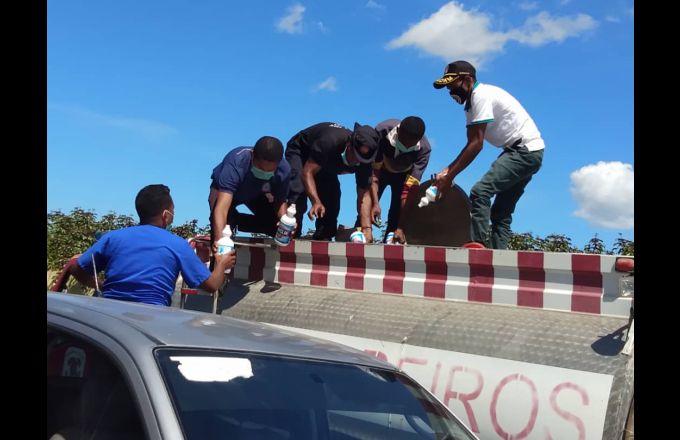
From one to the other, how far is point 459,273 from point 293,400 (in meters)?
2.09

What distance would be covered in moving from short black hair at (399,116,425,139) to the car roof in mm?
3678

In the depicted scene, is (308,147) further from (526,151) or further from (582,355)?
(582,355)

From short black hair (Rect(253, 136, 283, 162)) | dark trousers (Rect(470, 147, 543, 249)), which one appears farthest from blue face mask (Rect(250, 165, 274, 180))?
dark trousers (Rect(470, 147, 543, 249))

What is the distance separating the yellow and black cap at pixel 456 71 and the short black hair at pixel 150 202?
234cm

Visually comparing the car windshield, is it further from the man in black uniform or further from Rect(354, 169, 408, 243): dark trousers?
Rect(354, 169, 408, 243): dark trousers

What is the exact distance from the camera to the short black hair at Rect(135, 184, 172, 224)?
4.54m

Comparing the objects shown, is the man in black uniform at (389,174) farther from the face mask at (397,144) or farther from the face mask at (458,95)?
the face mask at (458,95)

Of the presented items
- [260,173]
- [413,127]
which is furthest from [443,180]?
[260,173]

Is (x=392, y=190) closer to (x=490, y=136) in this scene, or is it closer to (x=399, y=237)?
(x=399, y=237)

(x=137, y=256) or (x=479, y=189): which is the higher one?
(x=479, y=189)

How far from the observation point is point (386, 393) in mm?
2656
